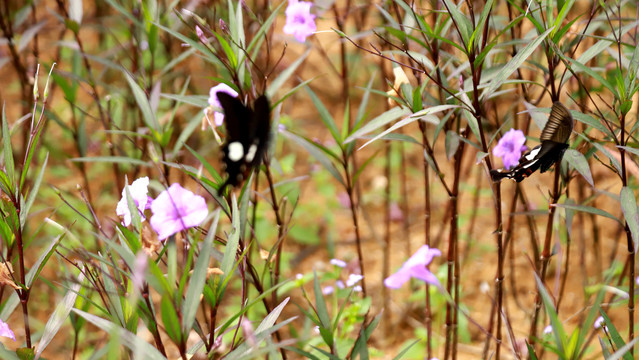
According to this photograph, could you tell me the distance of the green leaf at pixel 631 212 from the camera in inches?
42.2

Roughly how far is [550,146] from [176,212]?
644 millimetres

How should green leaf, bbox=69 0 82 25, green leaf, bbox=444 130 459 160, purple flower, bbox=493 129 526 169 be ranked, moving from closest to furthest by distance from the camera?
purple flower, bbox=493 129 526 169 < green leaf, bbox=444 130 459 160 < green leaf, bbox=69 0 82 25

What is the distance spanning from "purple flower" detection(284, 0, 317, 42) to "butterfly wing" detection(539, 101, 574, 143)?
2.03ft

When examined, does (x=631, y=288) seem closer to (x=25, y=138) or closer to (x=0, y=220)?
(x=0, y=220)

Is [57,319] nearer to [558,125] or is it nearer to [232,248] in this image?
[232,248]

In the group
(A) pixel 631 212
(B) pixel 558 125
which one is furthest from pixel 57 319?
(A) pixel 631 212

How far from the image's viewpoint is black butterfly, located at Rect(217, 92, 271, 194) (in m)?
1.00

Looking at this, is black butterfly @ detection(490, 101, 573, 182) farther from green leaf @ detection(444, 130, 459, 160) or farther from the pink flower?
the pink flower

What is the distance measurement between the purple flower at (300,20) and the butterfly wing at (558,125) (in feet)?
2.03

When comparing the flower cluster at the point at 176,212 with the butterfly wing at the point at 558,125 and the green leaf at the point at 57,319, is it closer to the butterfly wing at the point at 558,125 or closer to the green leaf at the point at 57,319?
the green leaf at the point at 57,319

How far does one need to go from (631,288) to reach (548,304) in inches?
18.4

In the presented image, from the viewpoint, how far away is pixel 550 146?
3.47 feet

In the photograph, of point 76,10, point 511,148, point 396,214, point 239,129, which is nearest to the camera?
point 239,129

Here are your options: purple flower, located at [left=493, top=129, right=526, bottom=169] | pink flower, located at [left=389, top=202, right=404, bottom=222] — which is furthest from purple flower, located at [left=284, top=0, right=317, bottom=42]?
pink flower, located at [left=389, top=202, right=404, bottom=222]
